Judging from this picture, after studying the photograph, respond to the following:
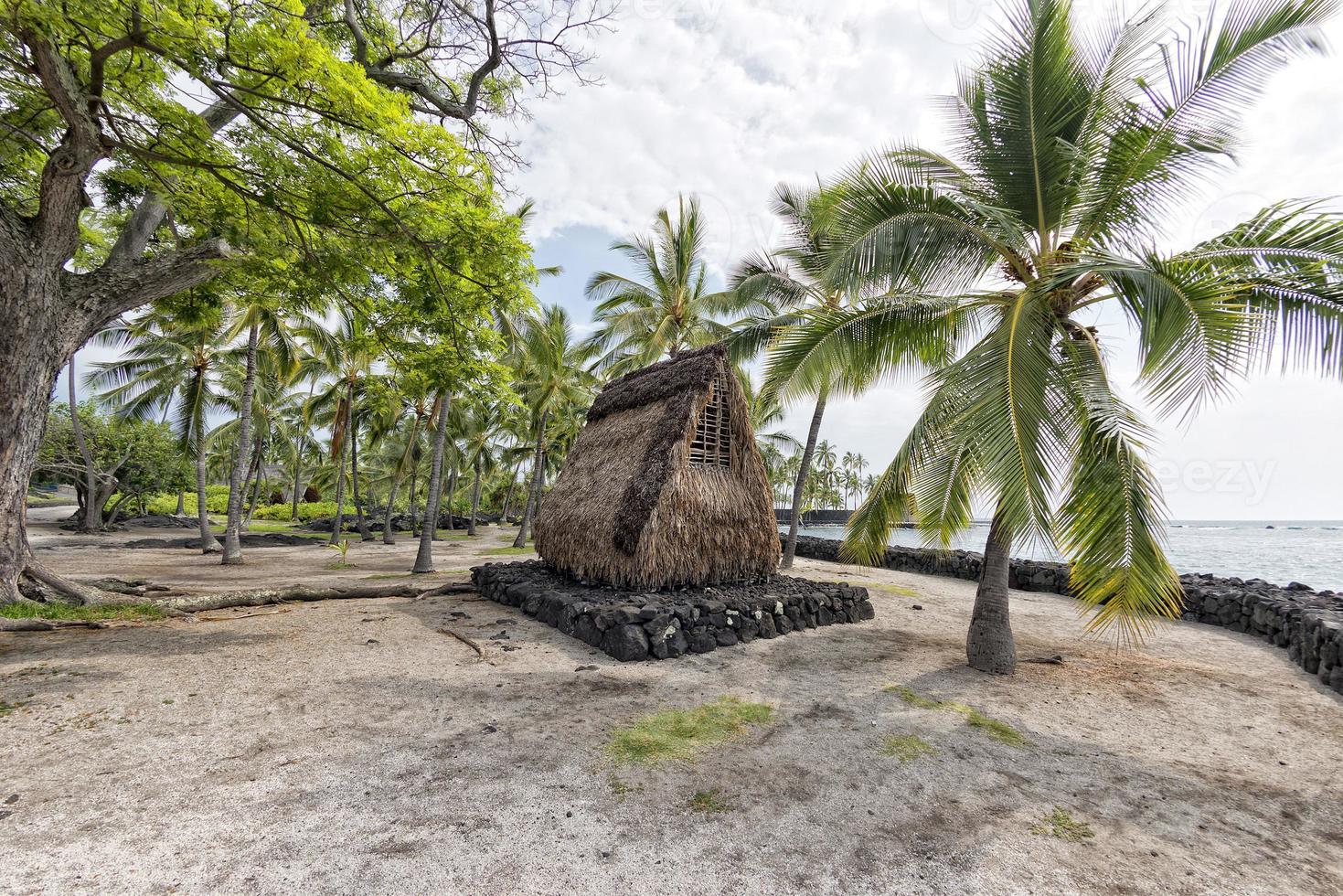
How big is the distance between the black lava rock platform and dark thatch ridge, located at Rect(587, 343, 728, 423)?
3.28m

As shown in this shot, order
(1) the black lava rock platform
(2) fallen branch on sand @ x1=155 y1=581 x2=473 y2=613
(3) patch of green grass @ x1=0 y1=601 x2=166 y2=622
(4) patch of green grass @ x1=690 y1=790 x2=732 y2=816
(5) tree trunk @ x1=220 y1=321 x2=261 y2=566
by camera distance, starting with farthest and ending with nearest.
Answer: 1. (5) tree trunk @ x1=220 y1=321 x2=261 y2=566
2. (2) fallen branch on sand @ x1=155 y1=581 x2=473 y2=613
3. (1) the black lava rock platform
4. (3) patch of green grass @ x1=0 y1=601 x2=166 y2=622
5. (4) patch of green grass @ x1=690 y1=790 x2=732 y2=816

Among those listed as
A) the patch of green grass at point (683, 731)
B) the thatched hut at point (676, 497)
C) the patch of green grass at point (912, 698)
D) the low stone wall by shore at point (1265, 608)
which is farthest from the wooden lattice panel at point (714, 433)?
the patch of green grass at point (683, 731)

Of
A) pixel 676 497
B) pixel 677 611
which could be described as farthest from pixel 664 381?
pixel 677 611

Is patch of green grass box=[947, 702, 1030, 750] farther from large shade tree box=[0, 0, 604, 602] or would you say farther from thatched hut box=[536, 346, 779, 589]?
large shade tree box=[0, 0, 604, 602]

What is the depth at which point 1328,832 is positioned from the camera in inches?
119

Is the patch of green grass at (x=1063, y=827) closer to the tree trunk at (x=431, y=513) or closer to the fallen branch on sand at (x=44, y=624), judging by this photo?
the fallen branch on sand at (x=44, y=624)

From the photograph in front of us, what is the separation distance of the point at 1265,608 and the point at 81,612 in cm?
1550

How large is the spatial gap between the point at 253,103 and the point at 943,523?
7896 millimetres

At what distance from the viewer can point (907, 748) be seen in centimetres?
396

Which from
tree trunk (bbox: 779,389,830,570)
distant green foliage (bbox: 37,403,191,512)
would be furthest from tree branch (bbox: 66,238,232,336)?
distant green foliage (bbox: 37,403,191,512)

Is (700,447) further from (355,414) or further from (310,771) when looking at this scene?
(355,414)

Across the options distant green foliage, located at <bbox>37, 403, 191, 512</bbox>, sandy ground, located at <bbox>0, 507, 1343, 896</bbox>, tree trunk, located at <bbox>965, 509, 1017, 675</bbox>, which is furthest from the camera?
distant green foliage, located at <bbox>37, 403, 191, 512</bbox>

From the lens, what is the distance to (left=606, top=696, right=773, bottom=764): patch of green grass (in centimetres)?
374

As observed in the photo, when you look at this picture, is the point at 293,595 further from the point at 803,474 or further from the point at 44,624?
A: the point at 803,474
